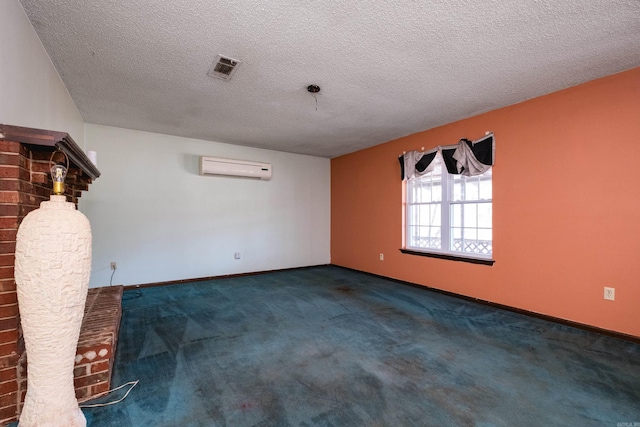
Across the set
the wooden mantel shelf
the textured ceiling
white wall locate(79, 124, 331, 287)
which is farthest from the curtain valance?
the wooden mantel shelf

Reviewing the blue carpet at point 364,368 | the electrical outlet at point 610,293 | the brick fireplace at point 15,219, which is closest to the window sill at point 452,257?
the blue carpet at point 364,368

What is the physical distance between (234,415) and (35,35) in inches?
113

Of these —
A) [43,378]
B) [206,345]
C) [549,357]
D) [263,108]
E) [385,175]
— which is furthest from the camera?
[385,175]

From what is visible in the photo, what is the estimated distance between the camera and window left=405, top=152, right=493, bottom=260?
3625mm

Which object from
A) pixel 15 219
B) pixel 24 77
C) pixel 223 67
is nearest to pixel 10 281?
pixel 15 219

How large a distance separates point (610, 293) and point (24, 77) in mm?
5009

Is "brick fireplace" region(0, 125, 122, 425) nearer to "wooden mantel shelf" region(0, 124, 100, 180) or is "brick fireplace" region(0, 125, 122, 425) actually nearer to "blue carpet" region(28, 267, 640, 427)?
"wooden mantel shelf" region(0, 124, 100, 180)

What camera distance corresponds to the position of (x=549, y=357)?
2.20 metres

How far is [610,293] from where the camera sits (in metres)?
2.59

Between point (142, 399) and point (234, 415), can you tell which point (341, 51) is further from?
point (142, 399)

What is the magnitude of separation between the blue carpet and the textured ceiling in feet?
7.95

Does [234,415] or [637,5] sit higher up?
[637,5]

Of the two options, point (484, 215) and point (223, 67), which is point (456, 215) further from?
point (223, 67)

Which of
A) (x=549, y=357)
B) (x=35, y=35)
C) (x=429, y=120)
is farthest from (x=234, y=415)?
(x=429, y=120)
